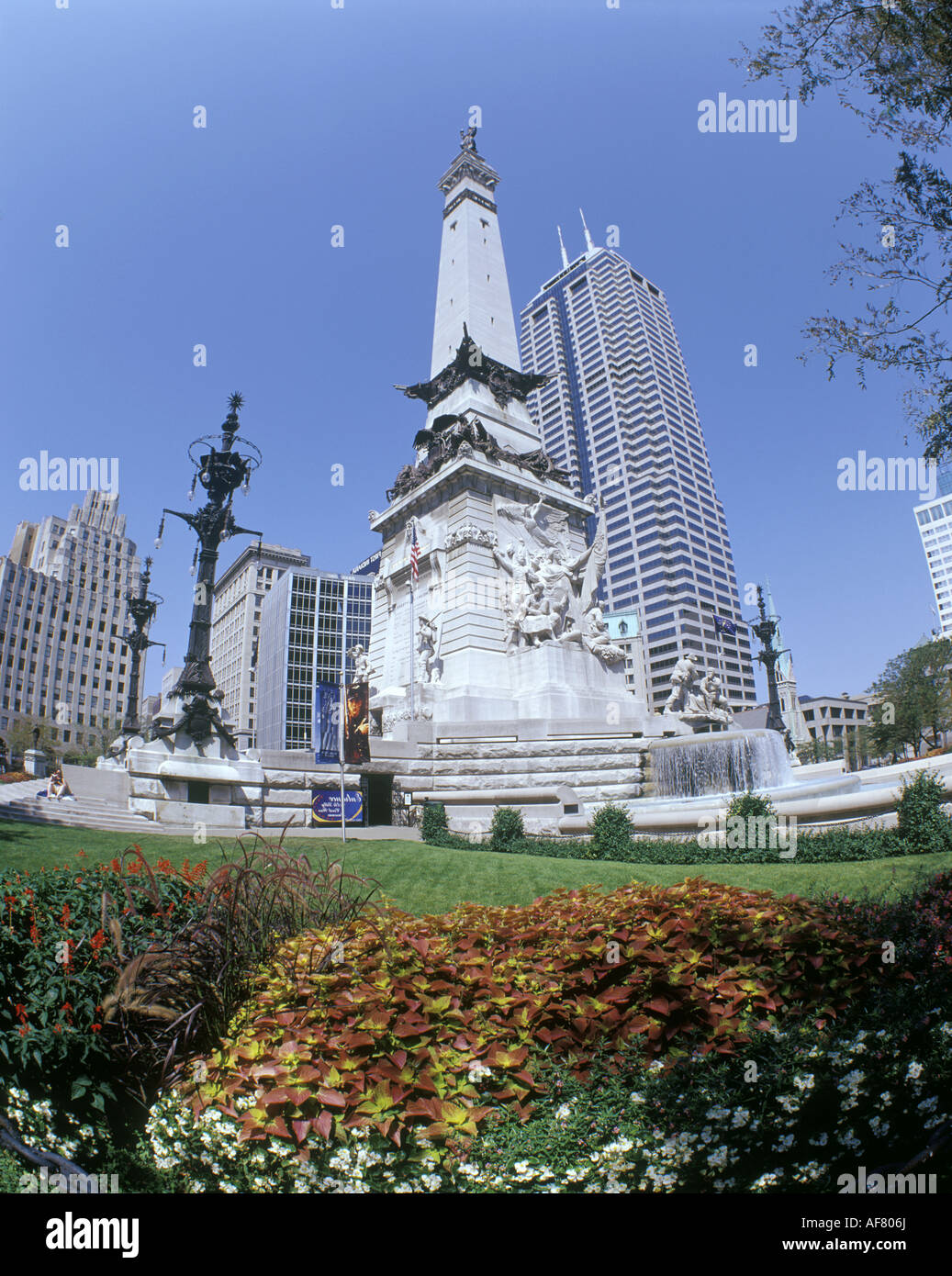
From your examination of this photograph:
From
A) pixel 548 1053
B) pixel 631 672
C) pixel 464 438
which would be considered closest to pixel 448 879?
pixel 548 1053

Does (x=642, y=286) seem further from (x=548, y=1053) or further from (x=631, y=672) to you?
(x=548, y=1053)

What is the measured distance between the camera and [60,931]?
16.0ft

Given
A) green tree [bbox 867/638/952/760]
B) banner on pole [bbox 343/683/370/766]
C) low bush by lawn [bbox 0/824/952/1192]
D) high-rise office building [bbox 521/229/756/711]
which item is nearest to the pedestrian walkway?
banner on pole [bbox 343/683/370/766]

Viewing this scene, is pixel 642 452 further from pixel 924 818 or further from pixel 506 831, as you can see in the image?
pixel 924 818

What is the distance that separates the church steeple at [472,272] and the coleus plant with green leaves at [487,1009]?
3478 centimetres

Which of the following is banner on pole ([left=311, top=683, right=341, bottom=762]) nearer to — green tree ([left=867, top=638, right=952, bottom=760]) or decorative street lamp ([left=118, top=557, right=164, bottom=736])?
decorative street lamp ([left=118, top=557, right=164, bottom=736])

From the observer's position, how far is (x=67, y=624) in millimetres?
73062

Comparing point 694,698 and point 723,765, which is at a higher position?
point 694,698

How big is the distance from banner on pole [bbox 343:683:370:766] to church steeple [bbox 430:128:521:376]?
22.7 meters

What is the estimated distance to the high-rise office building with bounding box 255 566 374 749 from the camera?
83562mm

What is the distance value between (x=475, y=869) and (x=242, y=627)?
97433mm

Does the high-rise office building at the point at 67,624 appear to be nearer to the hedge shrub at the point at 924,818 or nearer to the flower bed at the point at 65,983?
the flower bed at the point at 65,983

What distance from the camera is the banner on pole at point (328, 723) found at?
19219 millimetres

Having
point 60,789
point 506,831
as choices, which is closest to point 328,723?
point 506,831
